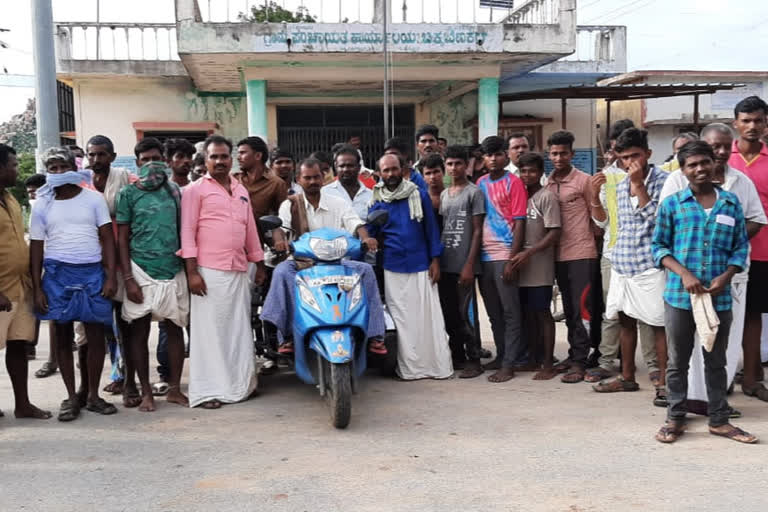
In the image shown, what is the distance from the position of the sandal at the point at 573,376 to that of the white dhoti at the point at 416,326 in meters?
0.89

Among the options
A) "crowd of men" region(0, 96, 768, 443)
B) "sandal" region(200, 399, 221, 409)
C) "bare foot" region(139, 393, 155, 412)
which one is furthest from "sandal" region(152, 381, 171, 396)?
→ "sandal" region(200, 399, 221, 409)

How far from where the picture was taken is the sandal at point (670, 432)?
412 cm

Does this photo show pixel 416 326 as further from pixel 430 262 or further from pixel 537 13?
pixel 537 13

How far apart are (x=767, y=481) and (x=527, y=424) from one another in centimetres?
137

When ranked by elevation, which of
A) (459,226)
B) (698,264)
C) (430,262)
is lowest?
(430,262)

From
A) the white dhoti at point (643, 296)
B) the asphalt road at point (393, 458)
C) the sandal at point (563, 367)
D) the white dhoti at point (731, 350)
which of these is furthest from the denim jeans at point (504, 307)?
the white dhoti at point (731, 350)

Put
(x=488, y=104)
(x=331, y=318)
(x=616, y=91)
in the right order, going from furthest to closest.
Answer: (x=616, y=91) → (x=488, y=104) → (x=331, y=318)

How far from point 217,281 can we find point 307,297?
0.74 metres

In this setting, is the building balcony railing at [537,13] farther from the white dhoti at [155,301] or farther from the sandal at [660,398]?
the white dhoti at [155,301]

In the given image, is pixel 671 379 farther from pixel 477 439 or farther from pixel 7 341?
pixel 7 341

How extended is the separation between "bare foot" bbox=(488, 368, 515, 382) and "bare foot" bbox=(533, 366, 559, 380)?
189 millimetres

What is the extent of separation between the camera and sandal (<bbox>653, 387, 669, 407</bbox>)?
486cm

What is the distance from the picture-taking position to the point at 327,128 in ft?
47.1

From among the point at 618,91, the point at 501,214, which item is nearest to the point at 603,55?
the point at 618,91
